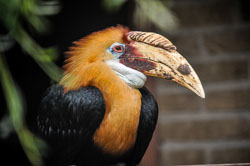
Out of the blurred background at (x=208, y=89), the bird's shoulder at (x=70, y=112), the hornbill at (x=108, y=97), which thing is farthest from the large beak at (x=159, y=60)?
the blurred background at (x=208, y=89)

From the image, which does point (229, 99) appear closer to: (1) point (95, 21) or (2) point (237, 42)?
(2) point (237, 42)

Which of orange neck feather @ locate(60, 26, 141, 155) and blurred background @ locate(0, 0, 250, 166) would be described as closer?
orange neck feather @ locate(60, 26, 141, 155)

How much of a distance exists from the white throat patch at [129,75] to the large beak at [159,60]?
0.6 inches

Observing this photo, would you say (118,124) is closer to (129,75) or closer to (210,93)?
(129,75)

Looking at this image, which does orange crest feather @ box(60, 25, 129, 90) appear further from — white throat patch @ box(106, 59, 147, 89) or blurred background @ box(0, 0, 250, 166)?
blurred background @ box(0, 0, 250, 166)

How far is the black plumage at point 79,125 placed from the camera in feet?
3.56

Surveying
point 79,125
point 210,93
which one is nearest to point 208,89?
point 210,93

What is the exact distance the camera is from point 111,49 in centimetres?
113

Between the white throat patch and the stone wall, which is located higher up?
the white throat patch

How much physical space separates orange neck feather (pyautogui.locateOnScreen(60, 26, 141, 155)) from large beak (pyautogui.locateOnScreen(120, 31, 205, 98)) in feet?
0.17

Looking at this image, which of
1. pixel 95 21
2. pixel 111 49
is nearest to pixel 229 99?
pixel 95 21

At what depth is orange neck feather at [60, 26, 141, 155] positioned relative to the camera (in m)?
1.09

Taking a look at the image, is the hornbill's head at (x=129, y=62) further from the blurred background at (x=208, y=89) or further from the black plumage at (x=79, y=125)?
the blurred background at (x=208, y=89)

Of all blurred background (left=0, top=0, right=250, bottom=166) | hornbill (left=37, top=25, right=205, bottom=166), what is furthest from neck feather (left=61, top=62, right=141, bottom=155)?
blurred background (left=0, top=0, right=250, bottom=166)
